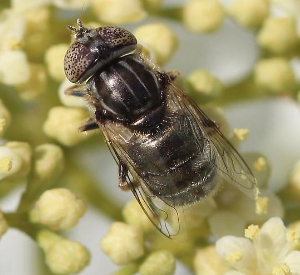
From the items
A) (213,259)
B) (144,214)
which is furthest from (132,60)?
Answer: (213,259)

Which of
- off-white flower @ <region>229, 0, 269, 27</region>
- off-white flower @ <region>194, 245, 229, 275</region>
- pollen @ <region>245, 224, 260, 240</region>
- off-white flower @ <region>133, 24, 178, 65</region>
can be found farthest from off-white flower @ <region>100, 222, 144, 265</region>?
off-white flower @ <region>229, 0, 269, 27</region>

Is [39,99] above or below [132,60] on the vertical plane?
below

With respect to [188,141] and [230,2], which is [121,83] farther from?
[230,2]

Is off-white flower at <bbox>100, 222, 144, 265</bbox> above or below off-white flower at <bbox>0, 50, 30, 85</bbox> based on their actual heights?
below

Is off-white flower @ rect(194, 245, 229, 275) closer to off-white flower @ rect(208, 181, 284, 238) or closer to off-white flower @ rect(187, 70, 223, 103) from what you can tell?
off-white flower @ rect(208, 181, 284, 238)

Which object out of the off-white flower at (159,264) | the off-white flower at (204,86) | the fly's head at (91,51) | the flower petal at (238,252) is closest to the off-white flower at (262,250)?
the flower petal at (238,252)
